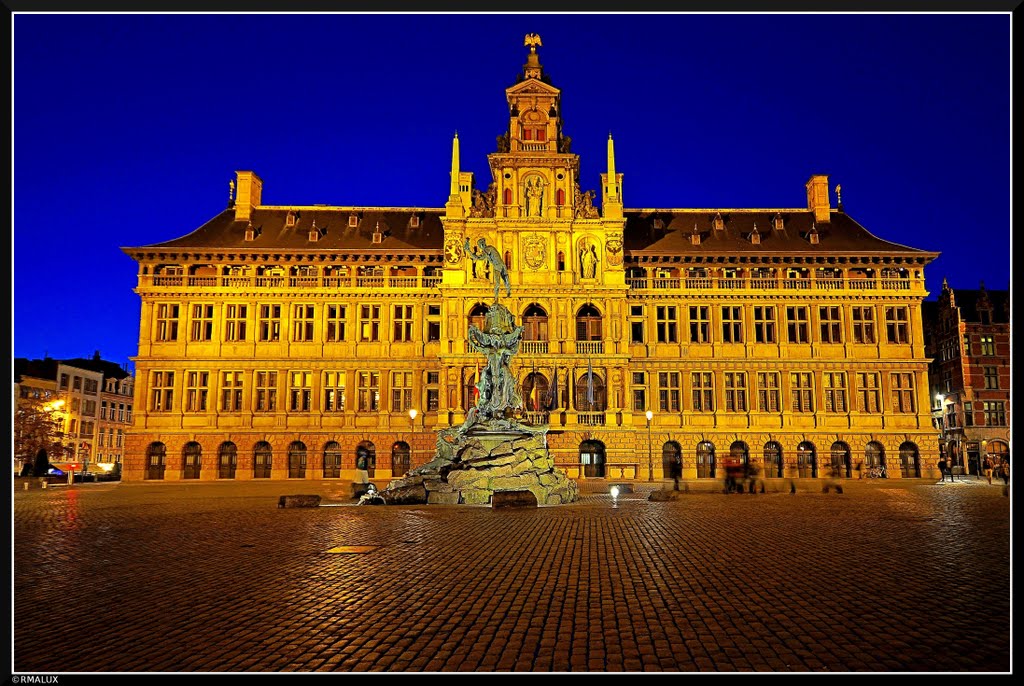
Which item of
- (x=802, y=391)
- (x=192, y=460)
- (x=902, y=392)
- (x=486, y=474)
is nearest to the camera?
(x=486, y=474)

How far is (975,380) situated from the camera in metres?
62.4

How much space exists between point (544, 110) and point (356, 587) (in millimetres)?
51132

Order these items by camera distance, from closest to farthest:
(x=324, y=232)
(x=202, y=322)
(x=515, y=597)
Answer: (x=515, y=597), (x=202, y=322), (x=324, y=232)

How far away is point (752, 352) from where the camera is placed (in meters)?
55.6

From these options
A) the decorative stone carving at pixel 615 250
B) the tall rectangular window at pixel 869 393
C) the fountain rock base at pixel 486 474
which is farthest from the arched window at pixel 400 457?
the tall rectangular window at pixel 869 393

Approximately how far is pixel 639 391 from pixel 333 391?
22644 mm

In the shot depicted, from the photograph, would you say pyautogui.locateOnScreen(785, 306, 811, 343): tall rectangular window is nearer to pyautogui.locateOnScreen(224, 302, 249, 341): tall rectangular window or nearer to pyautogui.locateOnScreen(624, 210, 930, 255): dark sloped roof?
pyautogui.locateOnScreen(624, 210, 930, 255): dark sloped roof

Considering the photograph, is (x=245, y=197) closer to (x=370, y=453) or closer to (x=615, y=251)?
(x=370, y=453)

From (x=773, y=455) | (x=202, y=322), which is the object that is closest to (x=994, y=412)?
(x=773, y=455)

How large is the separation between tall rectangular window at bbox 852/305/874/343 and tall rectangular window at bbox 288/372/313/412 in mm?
40712

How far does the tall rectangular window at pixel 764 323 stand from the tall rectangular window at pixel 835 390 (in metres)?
4.82

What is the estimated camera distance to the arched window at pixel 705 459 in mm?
53594

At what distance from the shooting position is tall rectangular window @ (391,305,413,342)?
56.0 metres
